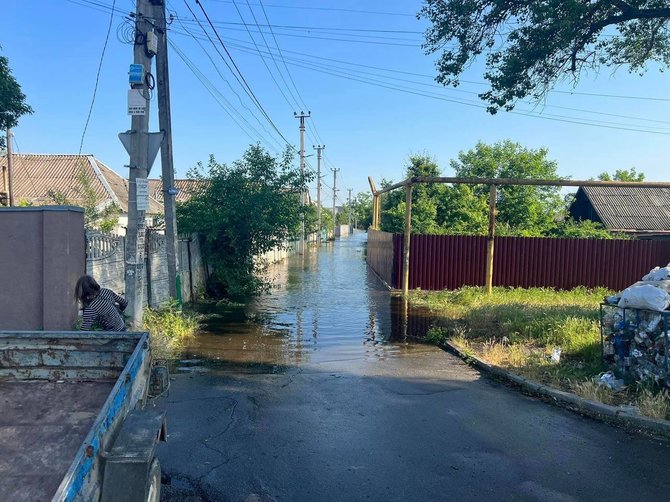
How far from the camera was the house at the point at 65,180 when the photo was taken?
2558 cm

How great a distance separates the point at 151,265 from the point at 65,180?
68.4 ft

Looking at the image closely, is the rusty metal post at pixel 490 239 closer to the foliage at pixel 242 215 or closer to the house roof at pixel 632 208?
the foliage at pixel 242 215

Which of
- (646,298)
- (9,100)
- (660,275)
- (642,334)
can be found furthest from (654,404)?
(9,100)

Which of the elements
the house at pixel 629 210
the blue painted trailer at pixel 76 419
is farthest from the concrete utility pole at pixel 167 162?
the house at pixel 629 210

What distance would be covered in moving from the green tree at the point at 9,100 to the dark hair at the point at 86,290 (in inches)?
427

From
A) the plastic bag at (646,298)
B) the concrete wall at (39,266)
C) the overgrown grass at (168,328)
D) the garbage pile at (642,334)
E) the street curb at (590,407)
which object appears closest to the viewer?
the street curb at (590,407)

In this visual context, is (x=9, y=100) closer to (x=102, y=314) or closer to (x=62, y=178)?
(x=102, y=314)

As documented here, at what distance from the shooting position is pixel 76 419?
10.9 ft

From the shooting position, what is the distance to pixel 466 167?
30094 mm

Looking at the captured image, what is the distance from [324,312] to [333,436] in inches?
285

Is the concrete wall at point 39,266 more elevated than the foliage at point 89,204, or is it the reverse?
the foliage at point 89,204

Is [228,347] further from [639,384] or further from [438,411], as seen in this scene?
[639,384]

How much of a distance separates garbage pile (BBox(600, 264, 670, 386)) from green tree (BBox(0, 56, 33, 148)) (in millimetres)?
14666

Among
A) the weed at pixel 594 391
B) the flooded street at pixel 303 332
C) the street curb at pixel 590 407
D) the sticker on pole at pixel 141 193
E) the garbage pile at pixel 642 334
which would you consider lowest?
the flooded street at pixel 303 332
